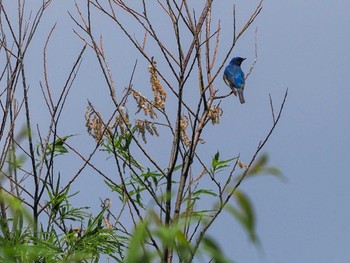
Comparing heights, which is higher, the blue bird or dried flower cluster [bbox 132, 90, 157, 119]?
the blue bird

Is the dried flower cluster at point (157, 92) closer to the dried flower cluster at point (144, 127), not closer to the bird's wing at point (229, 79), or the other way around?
the dried flower cluster at point (144, 127)

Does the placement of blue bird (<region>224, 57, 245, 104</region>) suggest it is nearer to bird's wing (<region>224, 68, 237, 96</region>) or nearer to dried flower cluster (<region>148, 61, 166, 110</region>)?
bird's wing (<region>224, 68, 237, 96</region>)

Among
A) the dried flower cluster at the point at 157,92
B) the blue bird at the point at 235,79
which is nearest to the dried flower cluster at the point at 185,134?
the dried flower cluster at the point at 157,92

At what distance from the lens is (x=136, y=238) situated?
2.66ft

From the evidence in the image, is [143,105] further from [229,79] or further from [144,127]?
[229,79]

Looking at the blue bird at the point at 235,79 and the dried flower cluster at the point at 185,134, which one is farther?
the blue bird at the point at 235,79

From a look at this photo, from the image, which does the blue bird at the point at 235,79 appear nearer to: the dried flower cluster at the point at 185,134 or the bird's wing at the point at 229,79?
the bird's wing at the point at 229,79

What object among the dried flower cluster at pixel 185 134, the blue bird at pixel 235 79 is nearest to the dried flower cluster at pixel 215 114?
the dried flower cluster at pixel 185 134

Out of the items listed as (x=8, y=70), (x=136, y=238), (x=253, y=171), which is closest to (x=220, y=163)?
(x=8, y=70)

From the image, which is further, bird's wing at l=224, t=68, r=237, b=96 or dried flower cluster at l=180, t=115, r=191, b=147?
bird's wing at l=224, t=68, r=237, b=96

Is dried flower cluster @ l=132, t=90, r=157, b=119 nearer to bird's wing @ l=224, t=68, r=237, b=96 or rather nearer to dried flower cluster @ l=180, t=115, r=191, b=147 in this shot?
dried flower cluster @ l=180, t=115, r=191, b=147

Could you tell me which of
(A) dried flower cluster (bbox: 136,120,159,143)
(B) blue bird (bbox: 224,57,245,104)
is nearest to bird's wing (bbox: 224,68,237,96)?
(B) blue bird (bbox: 224,57,245,104)

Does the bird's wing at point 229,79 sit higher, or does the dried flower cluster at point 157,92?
the bird's wing at point 229,79

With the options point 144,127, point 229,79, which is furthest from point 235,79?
point 144,127
